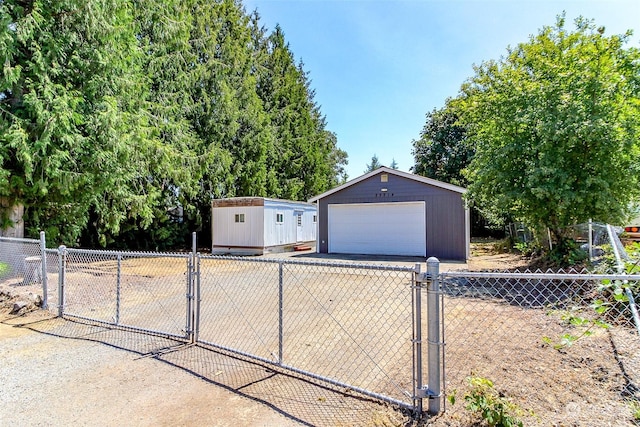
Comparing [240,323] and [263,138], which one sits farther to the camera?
[263,138]

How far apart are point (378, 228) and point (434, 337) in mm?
12235

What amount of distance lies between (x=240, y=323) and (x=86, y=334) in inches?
76.1

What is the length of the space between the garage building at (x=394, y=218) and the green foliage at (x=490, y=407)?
10897 mm

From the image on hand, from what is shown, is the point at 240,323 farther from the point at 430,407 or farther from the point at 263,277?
the point at 263,277

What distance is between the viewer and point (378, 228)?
48.4 feet

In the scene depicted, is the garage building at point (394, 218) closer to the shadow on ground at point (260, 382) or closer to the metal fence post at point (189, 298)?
the metal fence post at point (189, 298)

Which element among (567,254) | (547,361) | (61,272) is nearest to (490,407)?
(547,361)

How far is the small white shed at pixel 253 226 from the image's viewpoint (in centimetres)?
1523

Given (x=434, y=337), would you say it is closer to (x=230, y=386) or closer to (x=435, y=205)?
(x=230, y=386)

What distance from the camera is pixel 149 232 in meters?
16.5

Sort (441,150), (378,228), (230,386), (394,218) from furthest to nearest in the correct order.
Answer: (441,150) < (378,228) < (394,218) < (230,386)

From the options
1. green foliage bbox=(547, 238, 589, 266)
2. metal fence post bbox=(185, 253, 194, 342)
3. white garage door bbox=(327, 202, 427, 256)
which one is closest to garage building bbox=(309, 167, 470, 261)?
white garage door bbox=(327, 202, 427, 256)

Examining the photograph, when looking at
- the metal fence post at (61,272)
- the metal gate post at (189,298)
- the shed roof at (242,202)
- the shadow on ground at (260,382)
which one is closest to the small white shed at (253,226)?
the shed roof at (242,202)

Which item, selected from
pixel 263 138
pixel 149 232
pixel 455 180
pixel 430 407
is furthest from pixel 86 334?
pixel 455 180
